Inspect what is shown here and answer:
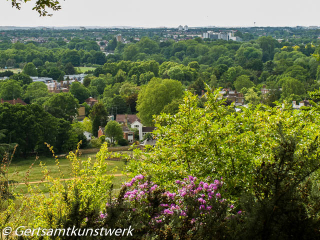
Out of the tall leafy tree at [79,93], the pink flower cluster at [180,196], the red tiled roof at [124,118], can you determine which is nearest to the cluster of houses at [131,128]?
the red tiled roof at [124,118]

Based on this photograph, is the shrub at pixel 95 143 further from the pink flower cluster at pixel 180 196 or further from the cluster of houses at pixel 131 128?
the pink flower cluster at pixel 180 196

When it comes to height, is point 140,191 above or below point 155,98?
above

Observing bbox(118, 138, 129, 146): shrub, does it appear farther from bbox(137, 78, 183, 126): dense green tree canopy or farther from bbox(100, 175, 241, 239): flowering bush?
bbox(100, 175, 241, 239): flowering bush

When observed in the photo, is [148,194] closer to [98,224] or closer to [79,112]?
[98,224]

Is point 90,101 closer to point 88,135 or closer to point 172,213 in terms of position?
point 88,135

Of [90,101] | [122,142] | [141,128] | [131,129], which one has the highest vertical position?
[141,128]

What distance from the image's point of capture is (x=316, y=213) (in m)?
5.17

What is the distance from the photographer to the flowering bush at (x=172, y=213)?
483cm

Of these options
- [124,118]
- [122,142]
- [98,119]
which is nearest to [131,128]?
[98,119]

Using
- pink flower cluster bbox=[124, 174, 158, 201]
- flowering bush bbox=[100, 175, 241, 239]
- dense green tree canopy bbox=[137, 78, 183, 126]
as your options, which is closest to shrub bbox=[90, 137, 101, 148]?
dense green tree canopy bbox=[137, 78, 183, 126]

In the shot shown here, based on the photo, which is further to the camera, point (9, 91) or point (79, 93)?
point (79, 93)

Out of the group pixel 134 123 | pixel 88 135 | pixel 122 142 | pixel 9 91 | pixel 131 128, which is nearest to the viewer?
pixel 122 142

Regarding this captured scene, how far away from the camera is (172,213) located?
520 cm

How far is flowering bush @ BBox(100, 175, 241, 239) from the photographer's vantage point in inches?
190
